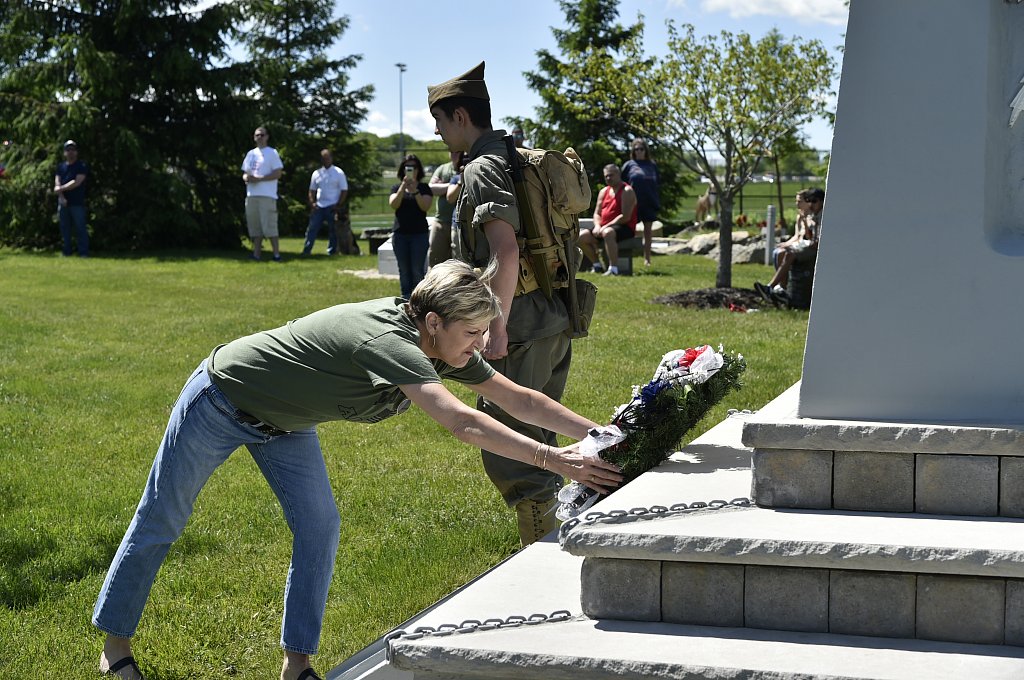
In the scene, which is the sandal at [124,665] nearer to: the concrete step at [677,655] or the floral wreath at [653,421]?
the concrete step at [677,655]

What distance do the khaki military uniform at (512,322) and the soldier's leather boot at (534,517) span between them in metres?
0.02

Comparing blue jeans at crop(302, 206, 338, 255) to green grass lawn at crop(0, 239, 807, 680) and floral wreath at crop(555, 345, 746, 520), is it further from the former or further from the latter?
floral wreath at crop(555, 345, 746, 520)

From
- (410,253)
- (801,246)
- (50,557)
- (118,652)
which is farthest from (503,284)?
(801,246)

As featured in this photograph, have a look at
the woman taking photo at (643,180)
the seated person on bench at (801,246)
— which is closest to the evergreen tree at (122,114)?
the woman taking photo at (643,180)

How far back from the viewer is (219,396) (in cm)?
368

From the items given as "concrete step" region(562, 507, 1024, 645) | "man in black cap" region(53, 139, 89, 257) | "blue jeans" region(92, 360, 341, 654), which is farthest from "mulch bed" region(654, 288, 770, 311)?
"man in black cap" region(53, 139, 89, 257)

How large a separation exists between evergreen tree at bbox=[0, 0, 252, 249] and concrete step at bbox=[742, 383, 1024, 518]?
2052 centimetres

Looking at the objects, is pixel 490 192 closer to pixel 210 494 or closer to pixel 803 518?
pixel 803 518

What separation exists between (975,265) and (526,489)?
7.41 feet

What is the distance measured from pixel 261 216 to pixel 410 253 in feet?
24.6

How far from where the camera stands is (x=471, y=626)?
120 inches

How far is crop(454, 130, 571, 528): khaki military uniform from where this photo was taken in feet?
14.9

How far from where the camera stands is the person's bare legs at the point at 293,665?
3775mm

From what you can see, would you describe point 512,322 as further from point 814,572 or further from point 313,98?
point 313,98
